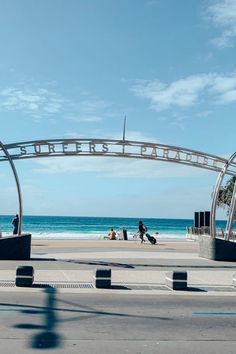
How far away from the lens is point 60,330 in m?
8.23

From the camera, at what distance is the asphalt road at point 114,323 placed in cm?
731

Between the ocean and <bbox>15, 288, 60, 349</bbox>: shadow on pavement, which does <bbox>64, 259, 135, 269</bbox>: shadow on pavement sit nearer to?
<bbox>15, 288, 60, 349</bbox>: shadow on pavement

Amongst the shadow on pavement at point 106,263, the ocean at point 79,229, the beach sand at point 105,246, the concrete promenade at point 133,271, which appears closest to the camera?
the concrete promenade at point 133,271

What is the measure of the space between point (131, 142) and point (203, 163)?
3051mm

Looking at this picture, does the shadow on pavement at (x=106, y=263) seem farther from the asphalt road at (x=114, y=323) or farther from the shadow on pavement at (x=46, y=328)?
the shadow on pavement at (x=46, y=328)

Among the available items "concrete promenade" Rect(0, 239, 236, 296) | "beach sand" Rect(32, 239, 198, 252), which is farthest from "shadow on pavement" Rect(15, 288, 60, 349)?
"beach sand" Rect(32, 239, 198, 252)

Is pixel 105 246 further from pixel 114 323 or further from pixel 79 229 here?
pixel 79 229

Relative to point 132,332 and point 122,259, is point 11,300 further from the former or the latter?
point 122,259

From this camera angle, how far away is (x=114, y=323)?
8.92 metres

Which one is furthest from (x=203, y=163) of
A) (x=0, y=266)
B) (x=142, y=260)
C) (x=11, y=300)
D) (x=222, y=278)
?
(x=11, y=300)

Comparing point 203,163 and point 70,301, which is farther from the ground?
point 203,163

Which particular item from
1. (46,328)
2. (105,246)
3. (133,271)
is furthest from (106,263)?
(46,328)

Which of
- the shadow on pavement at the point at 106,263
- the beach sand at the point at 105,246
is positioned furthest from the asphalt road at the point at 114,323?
the beach sand at the point at 105,246

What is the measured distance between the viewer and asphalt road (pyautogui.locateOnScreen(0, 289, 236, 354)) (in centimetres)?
731
